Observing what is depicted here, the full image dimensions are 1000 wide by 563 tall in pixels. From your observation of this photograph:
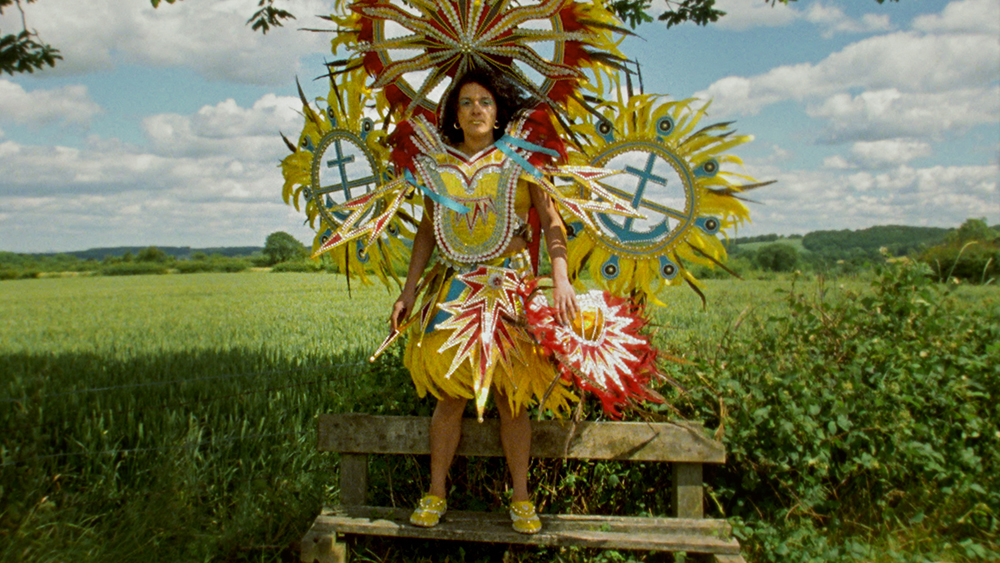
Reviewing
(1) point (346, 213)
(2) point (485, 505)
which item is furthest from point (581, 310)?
(1) point (346, 213)

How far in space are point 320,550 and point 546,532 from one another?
34.9 inches

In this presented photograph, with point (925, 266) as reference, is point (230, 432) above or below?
below

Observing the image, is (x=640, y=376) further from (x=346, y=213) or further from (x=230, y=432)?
(x=230, y=432)

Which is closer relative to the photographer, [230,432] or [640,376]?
[640,376]

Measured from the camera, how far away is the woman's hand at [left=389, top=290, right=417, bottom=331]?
2617 mm

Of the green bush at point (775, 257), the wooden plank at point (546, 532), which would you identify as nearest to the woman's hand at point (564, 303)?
the wooden plank at point (546, 532)

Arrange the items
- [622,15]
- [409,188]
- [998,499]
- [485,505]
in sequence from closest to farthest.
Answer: [409,188] → [485,505] → [998,499] → [622,15]

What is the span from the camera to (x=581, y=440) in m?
2.79

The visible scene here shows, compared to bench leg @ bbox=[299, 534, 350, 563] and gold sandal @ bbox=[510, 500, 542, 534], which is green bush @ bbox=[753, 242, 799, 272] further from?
bench leg @ bbox=[299, 534, 350, 563]

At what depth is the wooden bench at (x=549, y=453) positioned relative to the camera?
2.62 meters

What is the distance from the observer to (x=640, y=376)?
2.68 meters

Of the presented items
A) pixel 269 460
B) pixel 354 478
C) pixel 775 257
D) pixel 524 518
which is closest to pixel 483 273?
pixel 524 518

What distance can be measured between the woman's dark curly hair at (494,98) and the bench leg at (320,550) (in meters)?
1.68

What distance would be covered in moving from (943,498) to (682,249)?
1984mm
